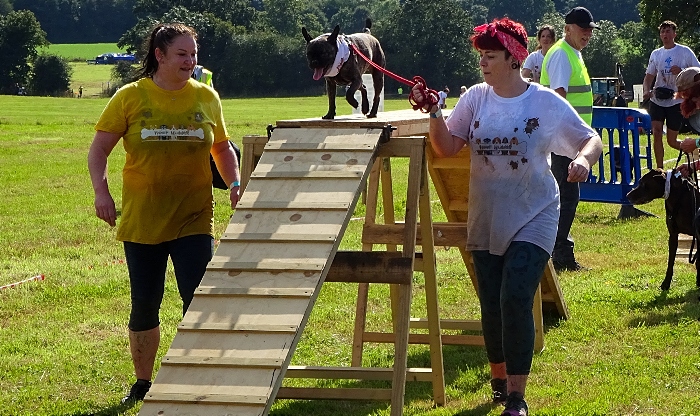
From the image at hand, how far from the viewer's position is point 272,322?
449cm

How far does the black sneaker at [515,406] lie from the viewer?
5242 mm

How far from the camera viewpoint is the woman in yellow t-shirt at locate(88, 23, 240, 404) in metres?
5.68

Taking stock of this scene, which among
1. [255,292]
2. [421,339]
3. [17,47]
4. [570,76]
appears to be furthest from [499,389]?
[17,47]

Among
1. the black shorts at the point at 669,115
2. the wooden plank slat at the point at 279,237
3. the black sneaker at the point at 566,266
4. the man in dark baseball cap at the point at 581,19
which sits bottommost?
the black sneaker at the point at 566,266

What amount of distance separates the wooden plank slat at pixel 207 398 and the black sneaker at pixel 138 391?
1809 millimetres

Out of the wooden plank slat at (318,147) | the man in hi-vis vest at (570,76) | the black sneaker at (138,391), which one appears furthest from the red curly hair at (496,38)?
the man in hi-vis vest at (570,76)

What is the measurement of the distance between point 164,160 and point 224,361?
5.48ft

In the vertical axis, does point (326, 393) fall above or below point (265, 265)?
below

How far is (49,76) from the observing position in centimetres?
7988

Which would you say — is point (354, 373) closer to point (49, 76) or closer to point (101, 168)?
point (101, 168)

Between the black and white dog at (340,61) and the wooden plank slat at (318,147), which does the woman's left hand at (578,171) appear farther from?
the black and white dog at (340,61)

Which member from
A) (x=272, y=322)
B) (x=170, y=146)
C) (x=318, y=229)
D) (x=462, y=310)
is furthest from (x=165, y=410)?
(x=462, y=310)

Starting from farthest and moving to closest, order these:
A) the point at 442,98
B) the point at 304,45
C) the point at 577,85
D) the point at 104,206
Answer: the point at 304,45, the point at 577,85, the point at 442,98, the point at 104,206

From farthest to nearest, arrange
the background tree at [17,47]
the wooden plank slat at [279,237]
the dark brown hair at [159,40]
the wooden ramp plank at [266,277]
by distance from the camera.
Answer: the background tree at [17,47] → the dark brown hair at [159,40] → the wooden plank slat at [279,237] → the wooden ramp plank at [266,277]
